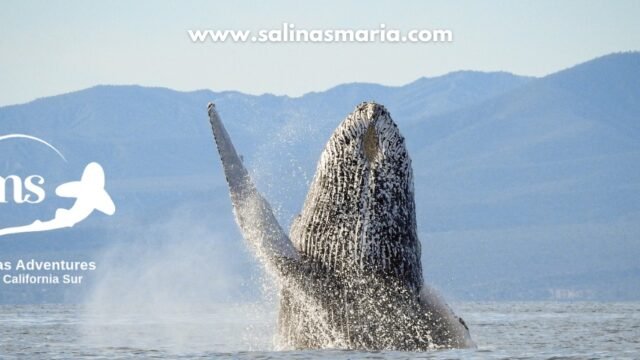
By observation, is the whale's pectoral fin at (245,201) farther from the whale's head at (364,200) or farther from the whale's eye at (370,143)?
the whale's eye at (370,143)

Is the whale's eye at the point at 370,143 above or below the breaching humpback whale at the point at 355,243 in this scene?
above

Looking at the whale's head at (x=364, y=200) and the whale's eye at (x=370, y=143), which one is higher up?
the whale's eye at (x=370, y=143)

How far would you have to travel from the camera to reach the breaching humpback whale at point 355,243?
47.1 feet

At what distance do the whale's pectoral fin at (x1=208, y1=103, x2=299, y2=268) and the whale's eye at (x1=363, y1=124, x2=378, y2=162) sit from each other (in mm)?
1232

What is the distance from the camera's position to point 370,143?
14.4 meters

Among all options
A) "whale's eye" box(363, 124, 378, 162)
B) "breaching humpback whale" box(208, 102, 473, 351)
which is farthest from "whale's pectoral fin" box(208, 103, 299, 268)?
"whale's eye" box(363, 124, 378, 162)

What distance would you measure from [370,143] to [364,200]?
62 cm

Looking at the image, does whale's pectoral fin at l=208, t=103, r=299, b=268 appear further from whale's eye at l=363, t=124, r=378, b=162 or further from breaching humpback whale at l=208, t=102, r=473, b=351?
whale's eye at l=363, t=124, r=378, b=162

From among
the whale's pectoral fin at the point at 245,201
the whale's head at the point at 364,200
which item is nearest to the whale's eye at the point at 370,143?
the whale's head at the point at 364,200

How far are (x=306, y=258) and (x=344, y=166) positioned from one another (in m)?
1.10

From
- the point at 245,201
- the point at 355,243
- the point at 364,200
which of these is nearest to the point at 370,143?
the point at 364,200

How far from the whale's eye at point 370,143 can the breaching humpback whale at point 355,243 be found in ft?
0.04

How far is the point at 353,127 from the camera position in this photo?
14367mm

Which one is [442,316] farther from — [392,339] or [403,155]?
[403,155]
